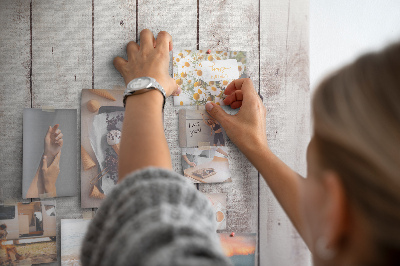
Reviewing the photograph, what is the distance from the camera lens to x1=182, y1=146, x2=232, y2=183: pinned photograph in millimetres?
904

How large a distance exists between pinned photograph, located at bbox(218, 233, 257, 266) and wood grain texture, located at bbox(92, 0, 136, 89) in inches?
21.8

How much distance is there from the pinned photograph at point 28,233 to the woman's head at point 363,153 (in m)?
0.73

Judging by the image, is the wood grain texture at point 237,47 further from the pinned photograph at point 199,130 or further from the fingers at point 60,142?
the fingers at point 60,142

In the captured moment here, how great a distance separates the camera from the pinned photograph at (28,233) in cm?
82

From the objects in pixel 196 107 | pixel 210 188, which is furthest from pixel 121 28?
pixel 210 188

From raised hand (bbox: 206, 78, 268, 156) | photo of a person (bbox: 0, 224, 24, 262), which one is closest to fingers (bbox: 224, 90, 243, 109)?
raised hand (bbox: 206, 78, 268, 156)

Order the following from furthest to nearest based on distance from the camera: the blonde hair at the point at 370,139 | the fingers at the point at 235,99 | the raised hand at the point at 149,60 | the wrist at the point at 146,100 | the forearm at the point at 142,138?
the fingers at the point at 235,99 → the raised hand at the point at 149,60 → the wrist at the point at 146,100 → the forearm at the point at 142,138 → the blonde hair at the point at 370,139

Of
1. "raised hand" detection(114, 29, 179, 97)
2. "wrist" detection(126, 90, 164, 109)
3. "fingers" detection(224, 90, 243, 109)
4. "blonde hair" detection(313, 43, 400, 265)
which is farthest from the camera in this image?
"fingers" detection(224, 90, 243, 109)

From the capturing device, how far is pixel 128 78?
0.82m

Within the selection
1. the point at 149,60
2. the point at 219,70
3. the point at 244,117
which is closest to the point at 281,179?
the point at 244,117

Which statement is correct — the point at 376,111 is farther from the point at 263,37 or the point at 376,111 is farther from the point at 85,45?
the point at 85,45

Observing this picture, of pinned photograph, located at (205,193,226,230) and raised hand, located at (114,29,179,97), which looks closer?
raised hand, located at (114,29,179,97)

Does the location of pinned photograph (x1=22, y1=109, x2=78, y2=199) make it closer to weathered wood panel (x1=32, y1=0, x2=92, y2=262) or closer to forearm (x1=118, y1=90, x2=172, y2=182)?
weathered wood panel (x1=32, y1=0, x2=92, y2=262)

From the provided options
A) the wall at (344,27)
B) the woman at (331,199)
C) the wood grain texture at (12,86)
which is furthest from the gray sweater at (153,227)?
the wall at (344,27)
